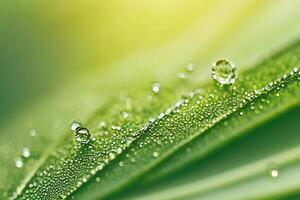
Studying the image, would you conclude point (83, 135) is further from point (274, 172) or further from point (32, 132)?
point (274, 172)

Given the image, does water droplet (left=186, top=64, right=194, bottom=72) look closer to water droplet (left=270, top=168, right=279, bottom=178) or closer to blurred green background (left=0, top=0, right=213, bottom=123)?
blurred green background (left=0, top=0, right=213, bottom=123)

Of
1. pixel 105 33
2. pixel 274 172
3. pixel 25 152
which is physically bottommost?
pixel 274 172

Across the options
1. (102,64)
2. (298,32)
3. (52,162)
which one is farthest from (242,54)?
(52,162)

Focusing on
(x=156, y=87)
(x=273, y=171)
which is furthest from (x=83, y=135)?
(x=273, y=171)

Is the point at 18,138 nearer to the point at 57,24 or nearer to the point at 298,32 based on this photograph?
the point at 57,24

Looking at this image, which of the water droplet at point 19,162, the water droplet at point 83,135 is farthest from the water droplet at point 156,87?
the water droplet at point 19,162

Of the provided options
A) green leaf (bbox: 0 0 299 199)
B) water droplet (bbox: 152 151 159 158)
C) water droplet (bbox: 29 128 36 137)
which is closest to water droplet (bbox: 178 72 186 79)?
green leaf (bbox: 0 0 299 199)

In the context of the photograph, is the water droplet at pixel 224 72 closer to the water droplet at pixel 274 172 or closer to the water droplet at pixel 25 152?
the water droplet at pixel 274 172
